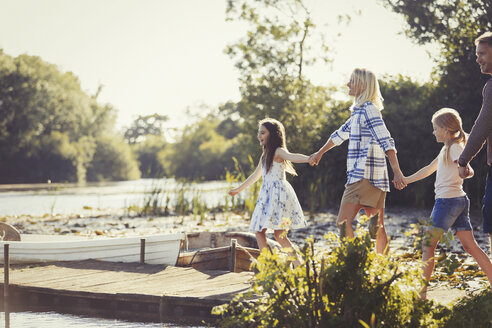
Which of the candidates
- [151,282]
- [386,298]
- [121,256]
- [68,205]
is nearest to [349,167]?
[386,298]

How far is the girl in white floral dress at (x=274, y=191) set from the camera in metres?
5.97

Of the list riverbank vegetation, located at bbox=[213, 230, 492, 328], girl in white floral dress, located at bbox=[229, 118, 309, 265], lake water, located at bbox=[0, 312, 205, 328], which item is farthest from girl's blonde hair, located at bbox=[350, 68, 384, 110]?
lake water, located at bbox=[0, 312, 205, 328]

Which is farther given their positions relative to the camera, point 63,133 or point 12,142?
point 63,133

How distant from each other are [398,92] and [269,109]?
4.22 metres

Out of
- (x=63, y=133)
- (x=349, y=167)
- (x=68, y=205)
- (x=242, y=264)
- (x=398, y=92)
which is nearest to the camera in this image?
(x=349, y=167)

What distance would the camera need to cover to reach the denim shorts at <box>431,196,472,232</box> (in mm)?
4715

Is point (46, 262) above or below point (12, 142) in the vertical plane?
below

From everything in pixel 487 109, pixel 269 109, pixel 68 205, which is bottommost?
pixel 68 205

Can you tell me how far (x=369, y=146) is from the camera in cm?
514

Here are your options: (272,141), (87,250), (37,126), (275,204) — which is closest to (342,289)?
(275,204)

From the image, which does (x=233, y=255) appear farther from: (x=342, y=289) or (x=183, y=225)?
(x=183, y=225)

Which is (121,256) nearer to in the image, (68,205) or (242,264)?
(242,264)

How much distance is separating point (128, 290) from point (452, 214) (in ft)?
10.5

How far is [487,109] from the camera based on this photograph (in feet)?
13.8
